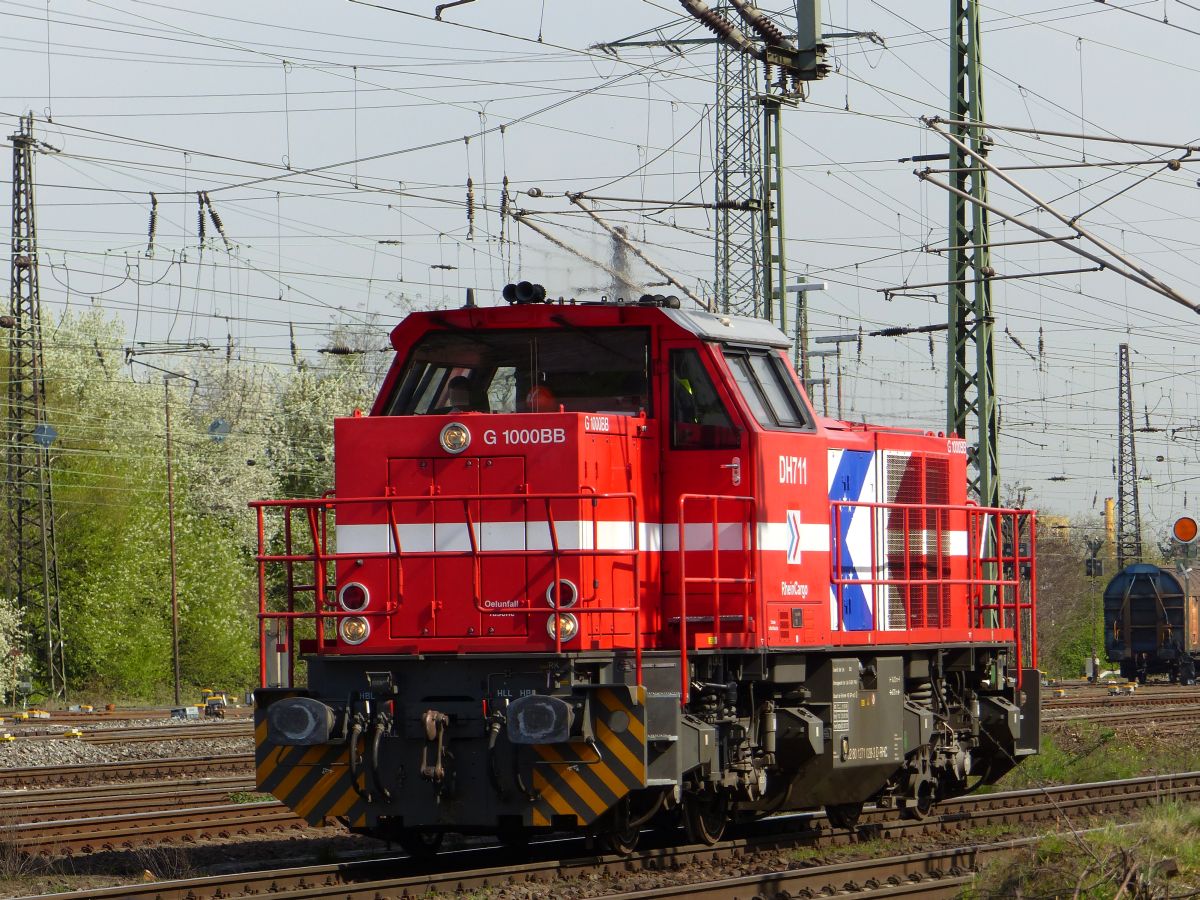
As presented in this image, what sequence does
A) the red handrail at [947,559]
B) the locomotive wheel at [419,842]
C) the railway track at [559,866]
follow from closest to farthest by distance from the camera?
the railway track at [559,866], the locomotive wheel at [419,842], the red handrail at [947,559]

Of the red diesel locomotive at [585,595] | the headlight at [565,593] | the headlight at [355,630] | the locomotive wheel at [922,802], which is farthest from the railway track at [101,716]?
the headlight at [565,593]

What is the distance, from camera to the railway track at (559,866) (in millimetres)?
9828

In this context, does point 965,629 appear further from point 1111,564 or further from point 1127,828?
point 1111,564

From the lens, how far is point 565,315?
11.1 m

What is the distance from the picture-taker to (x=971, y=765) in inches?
557

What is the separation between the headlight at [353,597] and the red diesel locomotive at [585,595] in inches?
0.7

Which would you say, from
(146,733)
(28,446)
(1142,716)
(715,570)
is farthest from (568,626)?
(28,446)

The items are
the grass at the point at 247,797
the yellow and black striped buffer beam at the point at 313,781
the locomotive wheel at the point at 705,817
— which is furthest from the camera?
the grass at the point at 247,797

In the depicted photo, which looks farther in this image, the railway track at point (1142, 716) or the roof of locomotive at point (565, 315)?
the railway track at point (1142, 716)

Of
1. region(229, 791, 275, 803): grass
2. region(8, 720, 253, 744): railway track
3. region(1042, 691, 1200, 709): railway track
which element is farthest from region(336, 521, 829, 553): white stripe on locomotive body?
region(1042, 691, 1200, 709): railway track

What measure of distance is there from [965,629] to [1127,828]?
232 cm

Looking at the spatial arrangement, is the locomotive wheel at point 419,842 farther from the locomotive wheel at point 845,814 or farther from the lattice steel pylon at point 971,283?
the lattice steel pylon at point 971,283

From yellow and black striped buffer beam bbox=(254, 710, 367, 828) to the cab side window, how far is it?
306cm

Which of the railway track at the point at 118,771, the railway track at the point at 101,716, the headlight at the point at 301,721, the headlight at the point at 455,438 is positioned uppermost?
the headlight at the point at 455,438
